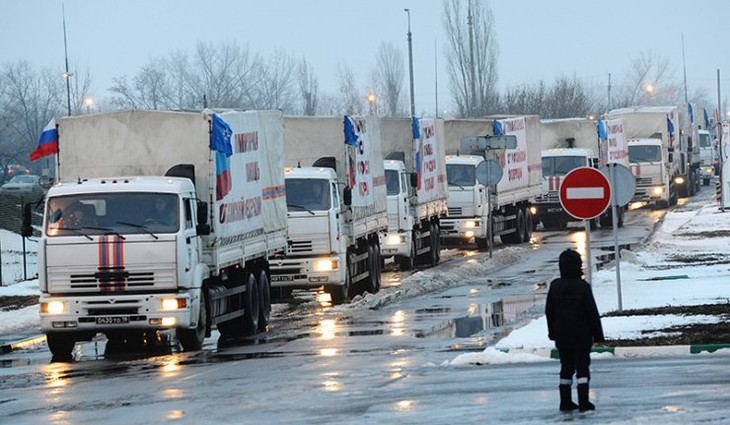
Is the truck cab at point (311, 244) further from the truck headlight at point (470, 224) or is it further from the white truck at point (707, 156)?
the white truck at point (707, 156)

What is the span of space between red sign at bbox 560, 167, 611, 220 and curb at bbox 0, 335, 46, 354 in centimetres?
870

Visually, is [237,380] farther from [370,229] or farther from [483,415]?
[370,229]

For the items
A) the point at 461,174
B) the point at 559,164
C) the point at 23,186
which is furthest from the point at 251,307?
the point at 23,186

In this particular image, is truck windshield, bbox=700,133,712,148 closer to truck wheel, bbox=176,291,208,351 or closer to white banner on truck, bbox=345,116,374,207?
white banner on truck, bbox=345,116,374,207

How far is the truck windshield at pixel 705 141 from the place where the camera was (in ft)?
311

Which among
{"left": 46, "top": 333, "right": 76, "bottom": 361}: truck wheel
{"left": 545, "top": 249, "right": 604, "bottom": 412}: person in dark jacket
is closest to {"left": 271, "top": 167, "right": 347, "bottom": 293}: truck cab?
{"left": 46, "top": 333, "right": 76, "bottom": 361}: truck wheel

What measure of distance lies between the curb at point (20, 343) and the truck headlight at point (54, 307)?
2909 mm

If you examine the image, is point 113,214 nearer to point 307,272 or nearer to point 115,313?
point 115,313

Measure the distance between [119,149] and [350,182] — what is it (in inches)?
345

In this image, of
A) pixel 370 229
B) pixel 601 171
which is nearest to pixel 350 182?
pixel 370 229

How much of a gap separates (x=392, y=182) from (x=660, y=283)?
1015 centimetres

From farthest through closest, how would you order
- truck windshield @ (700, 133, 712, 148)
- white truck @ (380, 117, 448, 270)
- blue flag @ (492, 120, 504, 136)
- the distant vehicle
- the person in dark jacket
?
truck windshield @ (700, 133, 712, 148) < the distant vehicle < blue flag @ (492, 120, 504, 136) < white truck @ (380, 117, 448, 270) < the person in dark jacket

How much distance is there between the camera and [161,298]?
69.3 feet

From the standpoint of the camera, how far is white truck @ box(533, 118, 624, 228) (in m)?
53.9
